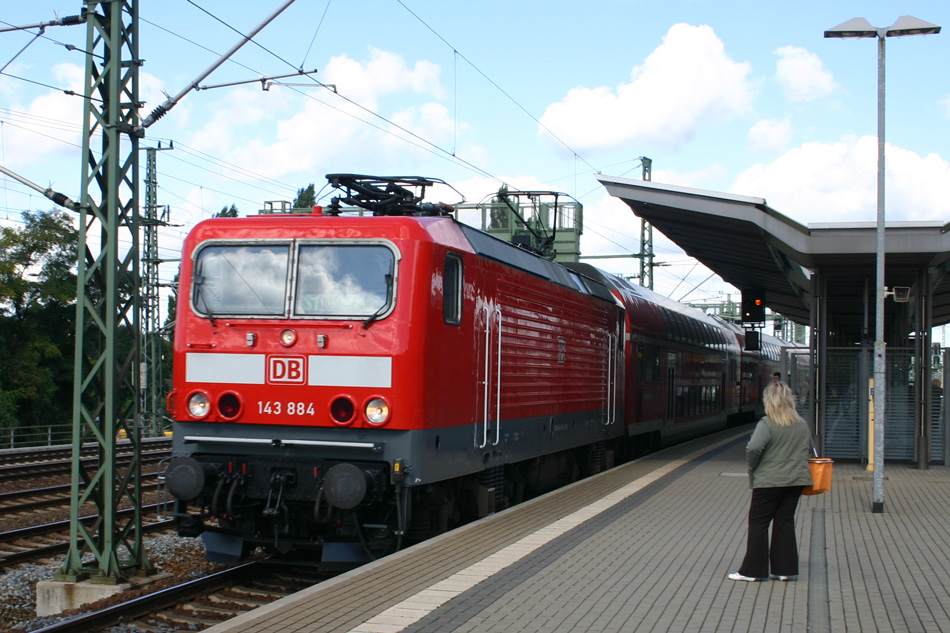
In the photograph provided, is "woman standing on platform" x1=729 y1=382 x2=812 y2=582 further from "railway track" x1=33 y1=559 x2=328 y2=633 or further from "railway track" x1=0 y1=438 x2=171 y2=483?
"railway track" x1=0 y1=438 x2=171 y2=483

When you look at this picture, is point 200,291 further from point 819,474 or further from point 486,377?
point 819,474

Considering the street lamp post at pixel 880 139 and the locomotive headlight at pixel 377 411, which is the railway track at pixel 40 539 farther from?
the street lamp post at pixel 880 139

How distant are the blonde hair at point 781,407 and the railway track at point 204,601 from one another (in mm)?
4414

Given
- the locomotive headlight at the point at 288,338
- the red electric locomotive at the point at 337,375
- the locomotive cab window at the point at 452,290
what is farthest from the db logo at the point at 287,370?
the locomotive cab window at the point at 452,290

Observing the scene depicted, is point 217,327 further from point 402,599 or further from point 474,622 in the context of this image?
point 474,622

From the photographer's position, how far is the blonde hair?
7371 mm

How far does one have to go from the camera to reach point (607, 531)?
990cm

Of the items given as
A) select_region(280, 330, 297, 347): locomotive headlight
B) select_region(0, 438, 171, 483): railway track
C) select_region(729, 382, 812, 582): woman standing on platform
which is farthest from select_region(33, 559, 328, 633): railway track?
select_region(0, 438, 171, 483): railway track

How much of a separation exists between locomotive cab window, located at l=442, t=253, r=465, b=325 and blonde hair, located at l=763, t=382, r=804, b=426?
2974 millimetres

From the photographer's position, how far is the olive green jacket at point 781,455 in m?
7.31

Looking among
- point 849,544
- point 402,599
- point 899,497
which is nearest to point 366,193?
point 402,599

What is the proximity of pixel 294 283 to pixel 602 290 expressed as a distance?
7.84 m

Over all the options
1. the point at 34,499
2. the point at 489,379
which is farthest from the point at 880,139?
the point at 34,499

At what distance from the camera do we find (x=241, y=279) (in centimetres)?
908
